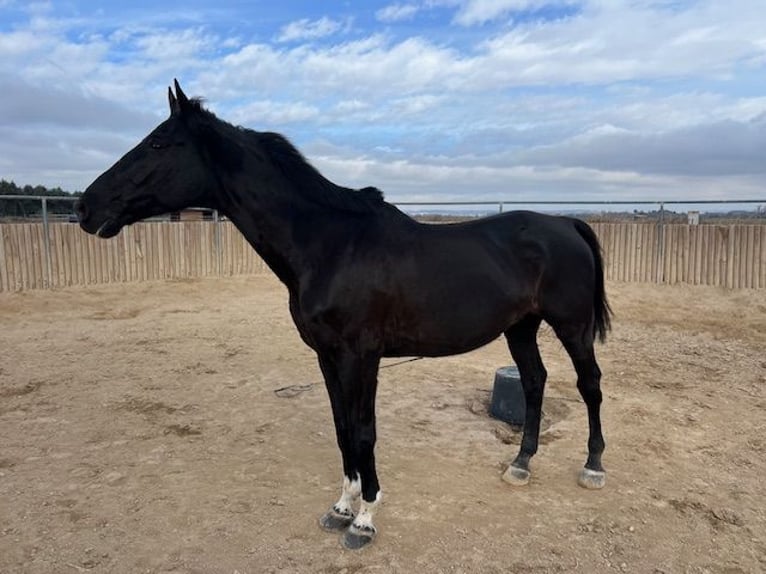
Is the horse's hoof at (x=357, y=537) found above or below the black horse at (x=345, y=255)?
below

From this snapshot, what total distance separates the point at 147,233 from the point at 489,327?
9.67 m

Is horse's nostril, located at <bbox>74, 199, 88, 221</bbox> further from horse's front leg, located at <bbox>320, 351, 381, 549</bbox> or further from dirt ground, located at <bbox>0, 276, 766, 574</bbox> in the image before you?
dirt ground, located at <bbox>0, 276, 766, 574</bbox>

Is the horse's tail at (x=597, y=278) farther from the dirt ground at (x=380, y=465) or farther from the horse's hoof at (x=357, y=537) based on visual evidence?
the horse's hoof at (x=357, y=537)

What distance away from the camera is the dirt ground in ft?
8.86

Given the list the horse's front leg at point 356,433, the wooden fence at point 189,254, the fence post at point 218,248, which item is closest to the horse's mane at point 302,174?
the horse's front leg at point 356,433

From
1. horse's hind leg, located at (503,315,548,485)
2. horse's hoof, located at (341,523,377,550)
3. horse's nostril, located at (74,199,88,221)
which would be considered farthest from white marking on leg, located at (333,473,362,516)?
horse's nostril, located at (74,199,88,221)

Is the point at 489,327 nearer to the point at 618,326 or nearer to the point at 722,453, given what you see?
the point at 722,453

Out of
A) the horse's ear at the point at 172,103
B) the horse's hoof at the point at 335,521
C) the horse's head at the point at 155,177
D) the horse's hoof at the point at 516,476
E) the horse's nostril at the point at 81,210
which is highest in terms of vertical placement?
the horse's ear at the point at 172,103

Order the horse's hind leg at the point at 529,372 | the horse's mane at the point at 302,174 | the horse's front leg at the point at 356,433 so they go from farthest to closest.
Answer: the horse's hind leg at the point at 529,372 < the horse's mane at the point at 302,174 < the horse's front leg at the point at 356,433

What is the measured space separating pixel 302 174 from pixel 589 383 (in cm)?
216

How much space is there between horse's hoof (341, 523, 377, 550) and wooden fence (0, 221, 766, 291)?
9105 millimetres

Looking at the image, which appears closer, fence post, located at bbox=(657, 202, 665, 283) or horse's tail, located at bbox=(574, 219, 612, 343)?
horse's tail, located at bbox=(574, 219, 612, 343)

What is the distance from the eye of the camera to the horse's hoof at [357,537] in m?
2.75

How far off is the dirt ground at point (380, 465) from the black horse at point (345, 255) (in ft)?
1.55
